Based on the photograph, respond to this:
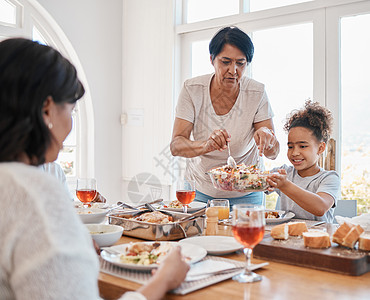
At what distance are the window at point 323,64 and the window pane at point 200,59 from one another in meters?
0.46

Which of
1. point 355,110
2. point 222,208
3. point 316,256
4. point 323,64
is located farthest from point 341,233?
point 323,64

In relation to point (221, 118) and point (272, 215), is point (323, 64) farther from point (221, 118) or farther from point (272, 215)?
point (272, 215)

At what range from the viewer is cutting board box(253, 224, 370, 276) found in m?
1.20

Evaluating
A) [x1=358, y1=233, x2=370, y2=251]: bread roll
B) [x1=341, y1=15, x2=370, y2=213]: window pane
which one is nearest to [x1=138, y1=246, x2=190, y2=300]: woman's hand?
[x1=358, y1=233, x2=370, y2=251]: bread roll

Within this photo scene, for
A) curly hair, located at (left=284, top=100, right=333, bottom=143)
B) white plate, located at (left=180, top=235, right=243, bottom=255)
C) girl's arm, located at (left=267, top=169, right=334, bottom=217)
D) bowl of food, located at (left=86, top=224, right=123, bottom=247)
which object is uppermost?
curly hair, located at (left=284, top=100, right=333, bottom=143)

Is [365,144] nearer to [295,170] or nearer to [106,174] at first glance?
[295,170]

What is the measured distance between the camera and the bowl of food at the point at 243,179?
73.7 inches

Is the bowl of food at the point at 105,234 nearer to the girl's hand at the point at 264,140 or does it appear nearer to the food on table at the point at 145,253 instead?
the food on table at the point at 145,253

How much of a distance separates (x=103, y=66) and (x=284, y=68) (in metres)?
1.95

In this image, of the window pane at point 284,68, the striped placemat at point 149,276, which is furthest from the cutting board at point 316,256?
the window pane at point 284,68

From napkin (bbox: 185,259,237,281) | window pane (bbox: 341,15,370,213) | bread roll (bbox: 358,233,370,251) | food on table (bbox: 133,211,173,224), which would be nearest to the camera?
napkin (bbox: 185,259,237,281)

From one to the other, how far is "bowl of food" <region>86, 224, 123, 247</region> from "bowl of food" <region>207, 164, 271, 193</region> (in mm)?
619

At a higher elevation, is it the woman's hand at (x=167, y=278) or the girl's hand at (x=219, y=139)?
the girl's hand at (x=219, y=139)

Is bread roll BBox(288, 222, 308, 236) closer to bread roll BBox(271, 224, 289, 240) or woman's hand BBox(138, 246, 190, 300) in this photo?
bread roll BBox(271, 224, 289, 240)
